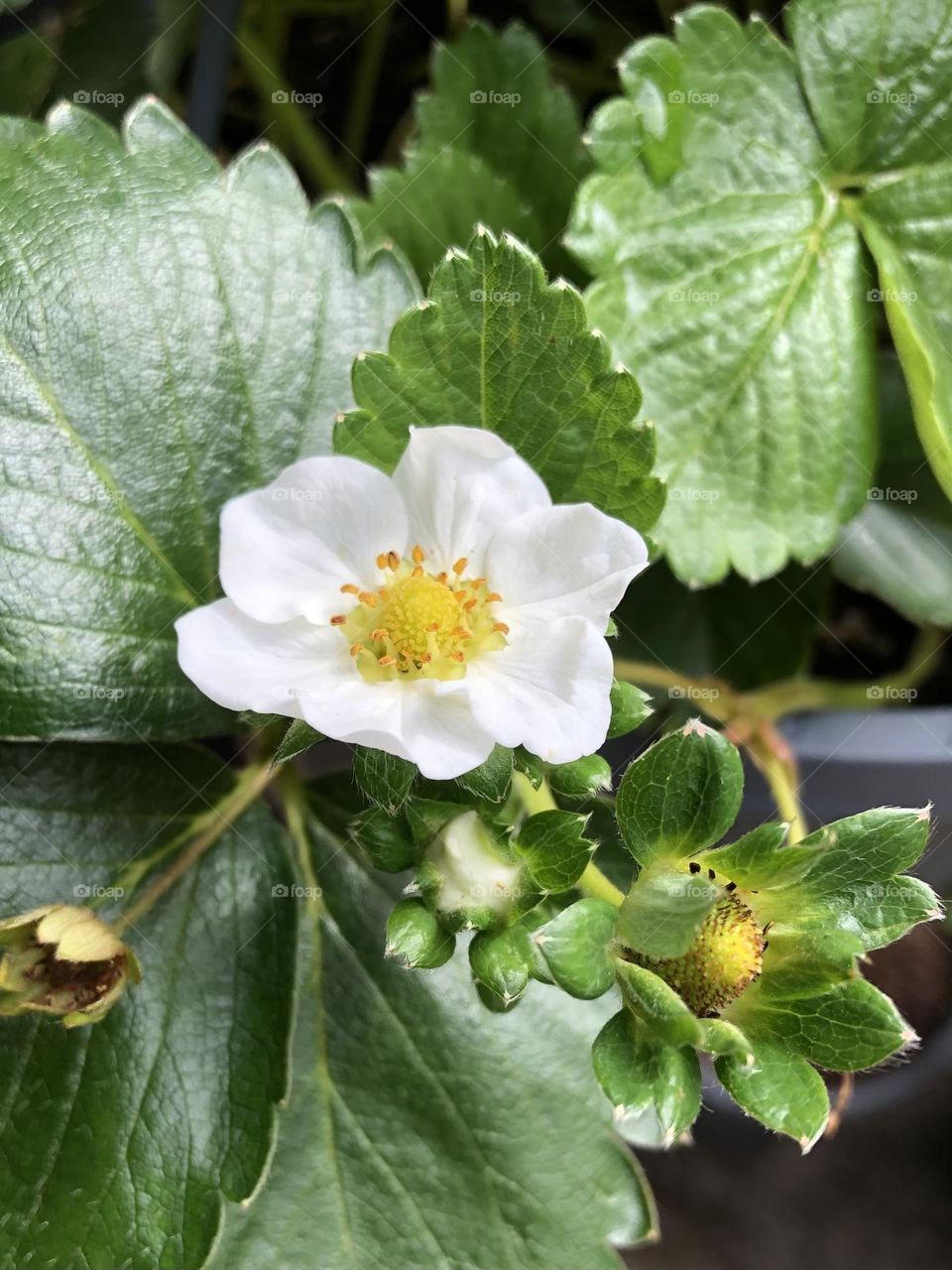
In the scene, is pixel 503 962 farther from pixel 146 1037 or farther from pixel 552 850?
pixel 146 1037

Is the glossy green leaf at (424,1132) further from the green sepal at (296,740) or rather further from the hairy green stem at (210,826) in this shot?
the green sepal at (296,740)

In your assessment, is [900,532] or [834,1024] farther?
[900,532]

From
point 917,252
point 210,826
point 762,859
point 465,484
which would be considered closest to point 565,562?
point 465,484

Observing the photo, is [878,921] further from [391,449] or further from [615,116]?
[615,116]

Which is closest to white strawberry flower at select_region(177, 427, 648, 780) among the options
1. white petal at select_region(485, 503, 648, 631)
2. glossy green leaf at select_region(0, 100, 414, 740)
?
white petal at select_region(485, 503, 648, 631)

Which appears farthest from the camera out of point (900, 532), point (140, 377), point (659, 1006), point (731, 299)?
point (900, 532)

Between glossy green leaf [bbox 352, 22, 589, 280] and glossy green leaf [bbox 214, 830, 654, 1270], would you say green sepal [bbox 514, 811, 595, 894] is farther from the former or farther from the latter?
glossy green leaf [bbox 352, 22, 589, 280]
